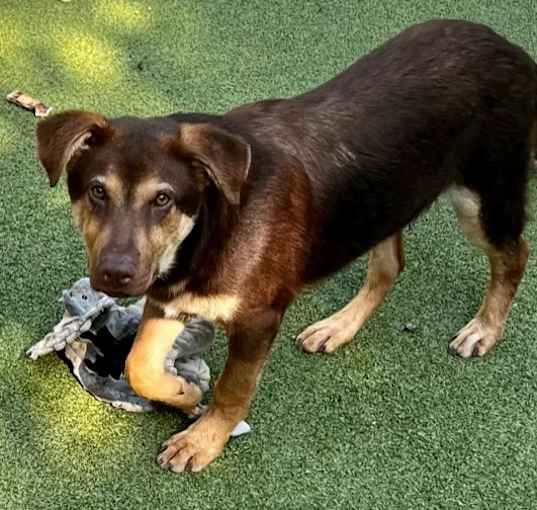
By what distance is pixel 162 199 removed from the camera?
2977mm

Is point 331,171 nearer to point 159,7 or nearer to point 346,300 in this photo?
point 346,300

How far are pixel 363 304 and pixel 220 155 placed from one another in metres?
1.38

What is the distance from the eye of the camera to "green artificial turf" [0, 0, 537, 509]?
3525 mm

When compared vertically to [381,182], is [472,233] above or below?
below

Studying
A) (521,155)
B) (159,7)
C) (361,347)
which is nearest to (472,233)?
(521,155)

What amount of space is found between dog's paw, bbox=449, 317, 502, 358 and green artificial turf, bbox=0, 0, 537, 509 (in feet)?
0.16

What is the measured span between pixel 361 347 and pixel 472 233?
2.03 feet

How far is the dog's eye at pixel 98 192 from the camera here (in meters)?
2.97

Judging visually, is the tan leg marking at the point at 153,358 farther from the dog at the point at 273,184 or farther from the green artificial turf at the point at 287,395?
the green artificial turf at the point at 287,395

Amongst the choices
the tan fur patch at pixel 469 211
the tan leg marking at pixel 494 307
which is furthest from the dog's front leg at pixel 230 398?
the tan leg marking at pixel 494 307

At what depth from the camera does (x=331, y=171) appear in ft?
11.2

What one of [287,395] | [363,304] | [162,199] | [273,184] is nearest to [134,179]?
[162,199]

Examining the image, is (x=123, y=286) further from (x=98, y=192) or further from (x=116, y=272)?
(x=98, y=192)

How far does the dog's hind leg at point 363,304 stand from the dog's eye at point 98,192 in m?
1.34
